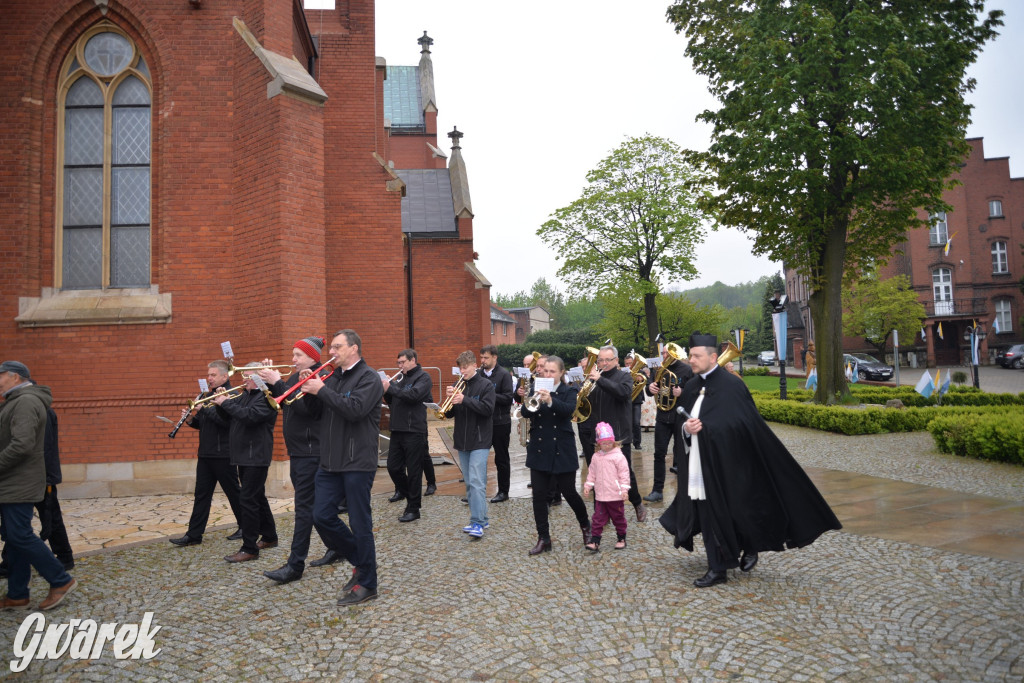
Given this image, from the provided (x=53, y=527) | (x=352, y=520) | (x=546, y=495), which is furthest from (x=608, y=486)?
(x=53, y=527)

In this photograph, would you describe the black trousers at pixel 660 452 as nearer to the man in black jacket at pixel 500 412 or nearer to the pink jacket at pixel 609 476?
the man in black jacket at pixel 500 412

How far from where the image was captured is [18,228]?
32.4 ft

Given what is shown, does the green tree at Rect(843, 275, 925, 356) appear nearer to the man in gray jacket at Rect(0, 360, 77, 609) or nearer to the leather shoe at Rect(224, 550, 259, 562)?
the leather shoe at Rect(224, 550, 259, 562)

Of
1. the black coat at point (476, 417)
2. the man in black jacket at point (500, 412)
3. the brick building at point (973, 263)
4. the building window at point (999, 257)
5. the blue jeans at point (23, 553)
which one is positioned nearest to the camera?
the blue jeans at point (23, 553)

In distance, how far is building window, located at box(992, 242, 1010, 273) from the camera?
149 ft

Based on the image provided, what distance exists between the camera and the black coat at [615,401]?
720 cm

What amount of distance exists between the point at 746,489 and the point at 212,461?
17.1ft

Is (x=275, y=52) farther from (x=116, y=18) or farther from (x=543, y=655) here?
(x=543, y=655)

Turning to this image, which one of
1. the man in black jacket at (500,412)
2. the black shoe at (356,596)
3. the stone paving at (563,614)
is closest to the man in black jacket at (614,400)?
the stone paving at (563,614)

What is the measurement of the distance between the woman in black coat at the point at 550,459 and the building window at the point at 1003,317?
51365mm

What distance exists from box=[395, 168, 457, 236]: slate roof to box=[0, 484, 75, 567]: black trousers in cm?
1821

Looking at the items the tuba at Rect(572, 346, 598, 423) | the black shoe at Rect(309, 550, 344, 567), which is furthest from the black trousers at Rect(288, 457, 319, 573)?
the tuba at Rect(572, 346, 598, 423)

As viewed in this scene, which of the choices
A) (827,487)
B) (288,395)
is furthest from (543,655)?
(827,487)

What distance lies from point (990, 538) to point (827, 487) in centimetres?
278
